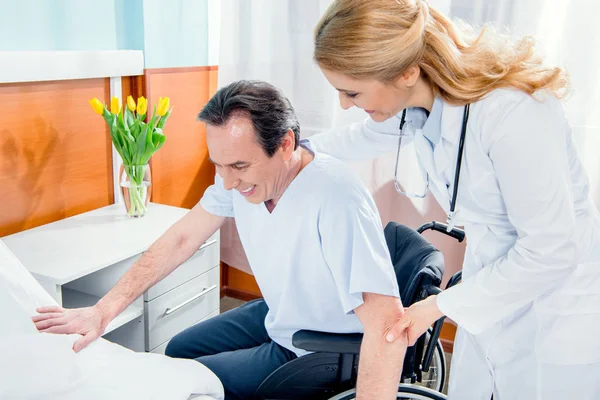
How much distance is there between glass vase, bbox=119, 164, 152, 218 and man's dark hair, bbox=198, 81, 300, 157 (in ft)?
2.71

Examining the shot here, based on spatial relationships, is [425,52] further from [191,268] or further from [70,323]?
[191,268]

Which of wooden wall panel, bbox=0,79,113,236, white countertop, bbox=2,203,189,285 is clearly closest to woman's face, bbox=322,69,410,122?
white countertop, bbox=2,203,189,285

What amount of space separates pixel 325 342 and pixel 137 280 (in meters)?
0.51

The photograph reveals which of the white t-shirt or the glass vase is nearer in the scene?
the white t-shirt

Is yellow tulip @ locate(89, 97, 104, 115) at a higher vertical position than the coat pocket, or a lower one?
higher

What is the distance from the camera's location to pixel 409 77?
39.7 inches

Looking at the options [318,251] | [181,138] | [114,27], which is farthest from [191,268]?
[114,27]

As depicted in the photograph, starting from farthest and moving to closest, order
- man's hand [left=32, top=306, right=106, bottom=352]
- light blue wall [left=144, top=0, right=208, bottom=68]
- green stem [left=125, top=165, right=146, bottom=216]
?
1. light blue wall [left=144, top=0, right=208, bottom=68]
2. green stem [left=125, top=165, right=146, bottom=216]
3. man's hand [left=32, top=306, right=106, bottom=352]

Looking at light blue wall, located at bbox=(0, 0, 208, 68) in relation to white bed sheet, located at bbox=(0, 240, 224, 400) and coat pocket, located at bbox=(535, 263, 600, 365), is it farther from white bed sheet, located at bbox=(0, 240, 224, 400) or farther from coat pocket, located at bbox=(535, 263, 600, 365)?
coat pocket, located at bbox=(535, 263, 600, 365)

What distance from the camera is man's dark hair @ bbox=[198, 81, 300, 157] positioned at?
114 centimetres

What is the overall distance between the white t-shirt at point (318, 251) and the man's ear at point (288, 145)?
0.06 metres

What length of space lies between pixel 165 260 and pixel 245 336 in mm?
279

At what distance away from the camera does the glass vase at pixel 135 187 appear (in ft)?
6.34

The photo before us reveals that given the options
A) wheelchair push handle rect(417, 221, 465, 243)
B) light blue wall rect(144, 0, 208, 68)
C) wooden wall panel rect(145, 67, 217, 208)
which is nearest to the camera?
wheelchair push handle rect(417, 221, 465, 243)
